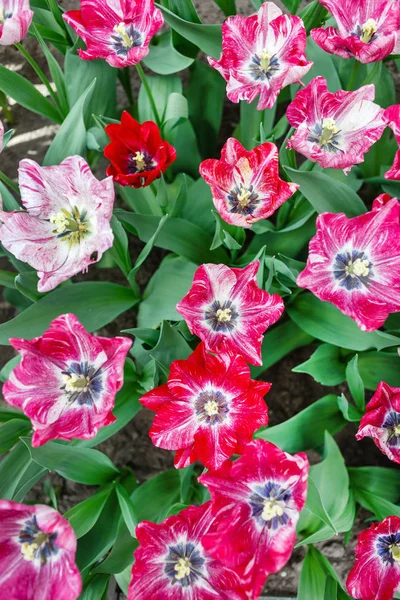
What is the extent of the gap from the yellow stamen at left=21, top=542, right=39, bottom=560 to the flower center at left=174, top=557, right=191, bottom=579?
0.65 ft

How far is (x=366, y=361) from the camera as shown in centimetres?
108

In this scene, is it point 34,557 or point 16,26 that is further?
point 16,26

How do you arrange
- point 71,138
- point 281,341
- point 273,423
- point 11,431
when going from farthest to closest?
point 273,423
point 281,341
point 71,138
point 11,431

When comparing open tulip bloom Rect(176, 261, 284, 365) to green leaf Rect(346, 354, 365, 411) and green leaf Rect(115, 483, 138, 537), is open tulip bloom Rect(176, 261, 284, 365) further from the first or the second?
green leaf Rect(115, 483, 138, 537)

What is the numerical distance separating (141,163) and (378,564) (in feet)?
2.50

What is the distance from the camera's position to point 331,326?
106cm

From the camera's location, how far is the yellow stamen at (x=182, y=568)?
0.79 meters

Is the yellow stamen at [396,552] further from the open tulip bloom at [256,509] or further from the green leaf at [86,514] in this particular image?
the green leaf at [86,514]

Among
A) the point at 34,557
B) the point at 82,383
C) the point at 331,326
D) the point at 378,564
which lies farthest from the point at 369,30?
the point at 34,557

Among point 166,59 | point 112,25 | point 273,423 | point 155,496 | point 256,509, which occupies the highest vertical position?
point 112,25

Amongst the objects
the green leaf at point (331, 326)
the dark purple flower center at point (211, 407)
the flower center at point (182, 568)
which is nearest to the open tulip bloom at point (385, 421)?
the green leaf at point (331, 326)

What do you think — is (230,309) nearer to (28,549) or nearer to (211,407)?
(211,407)

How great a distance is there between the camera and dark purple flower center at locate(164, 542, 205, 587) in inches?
31.8

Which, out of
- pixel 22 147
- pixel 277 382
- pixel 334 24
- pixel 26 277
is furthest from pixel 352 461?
pixel 22 147
